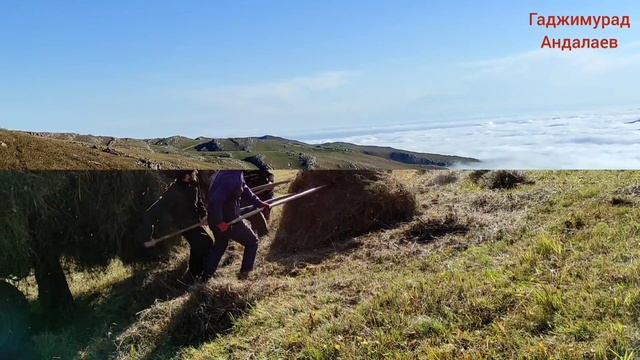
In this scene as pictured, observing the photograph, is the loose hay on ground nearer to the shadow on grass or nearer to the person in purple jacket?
the person in purple jacket

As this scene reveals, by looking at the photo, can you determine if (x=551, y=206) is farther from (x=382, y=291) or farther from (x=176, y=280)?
(x=176, y=280)

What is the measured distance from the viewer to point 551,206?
3.37 m

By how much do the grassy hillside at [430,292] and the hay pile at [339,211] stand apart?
0.35 ft

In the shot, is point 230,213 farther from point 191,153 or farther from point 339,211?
point 191,153

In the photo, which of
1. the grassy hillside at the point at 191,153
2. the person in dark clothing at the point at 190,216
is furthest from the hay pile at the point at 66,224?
the grassy hillside at the point at 191,153

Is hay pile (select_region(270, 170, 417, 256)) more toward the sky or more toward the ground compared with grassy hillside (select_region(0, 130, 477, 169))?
more toward the ground

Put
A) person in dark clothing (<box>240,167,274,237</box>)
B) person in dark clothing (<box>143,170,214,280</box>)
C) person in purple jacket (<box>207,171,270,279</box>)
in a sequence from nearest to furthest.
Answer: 1. person in dark clothing (<box>240,167,274,237</box>)
2. person in purple jacket (<box>207,171,270,279</box>)
3. person in dark clothing (<box>143,170,214,280</box>)

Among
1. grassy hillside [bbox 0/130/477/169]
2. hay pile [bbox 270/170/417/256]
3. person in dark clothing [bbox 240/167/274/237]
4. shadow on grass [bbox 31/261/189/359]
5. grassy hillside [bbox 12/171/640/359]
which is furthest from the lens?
shadow on grass [bbox 31/261/189/359]

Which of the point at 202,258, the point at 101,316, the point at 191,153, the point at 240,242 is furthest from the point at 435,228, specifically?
the point at 101,316

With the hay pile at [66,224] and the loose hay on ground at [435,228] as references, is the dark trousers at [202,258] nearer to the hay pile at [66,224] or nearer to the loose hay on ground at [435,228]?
the hay pile at [66,224]

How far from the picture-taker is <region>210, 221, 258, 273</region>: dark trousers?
3506 millimetres

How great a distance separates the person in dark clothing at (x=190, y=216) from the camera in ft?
10.8

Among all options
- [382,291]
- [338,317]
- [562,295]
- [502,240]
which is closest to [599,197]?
[502,240]

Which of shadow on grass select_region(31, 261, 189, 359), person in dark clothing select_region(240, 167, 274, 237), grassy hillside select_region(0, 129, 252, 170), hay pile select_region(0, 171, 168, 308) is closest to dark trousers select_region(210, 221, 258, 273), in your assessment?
person in dark clothing select_region(240, 167, 274, 237)
